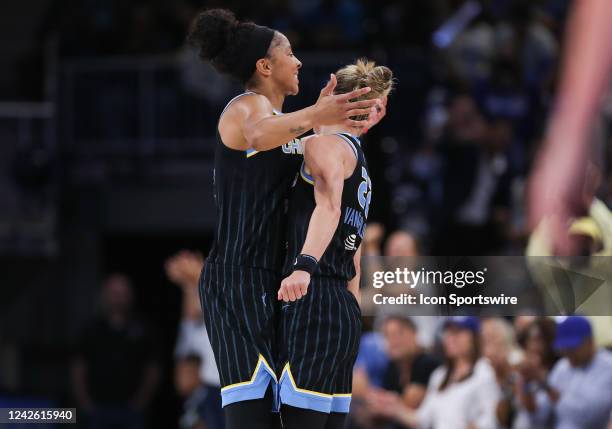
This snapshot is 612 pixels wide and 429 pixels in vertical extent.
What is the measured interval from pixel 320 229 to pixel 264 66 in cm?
79

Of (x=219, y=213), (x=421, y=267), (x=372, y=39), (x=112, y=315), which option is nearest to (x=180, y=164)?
(x=112, y=315)

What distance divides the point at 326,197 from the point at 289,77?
62 centimetres

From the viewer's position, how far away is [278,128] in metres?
4.79

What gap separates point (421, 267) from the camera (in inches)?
250

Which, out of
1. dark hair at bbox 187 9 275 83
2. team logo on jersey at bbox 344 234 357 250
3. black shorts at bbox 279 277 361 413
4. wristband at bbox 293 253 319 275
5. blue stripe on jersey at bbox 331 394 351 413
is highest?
dark hair at bbox 187 9 275 83

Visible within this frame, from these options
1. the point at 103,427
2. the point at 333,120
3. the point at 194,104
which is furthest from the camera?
the point at 194,104

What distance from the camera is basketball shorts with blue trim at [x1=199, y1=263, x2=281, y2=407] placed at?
496 centimetres

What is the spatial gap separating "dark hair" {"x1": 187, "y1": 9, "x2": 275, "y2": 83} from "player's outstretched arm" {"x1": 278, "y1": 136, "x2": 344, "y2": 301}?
1.51 feet

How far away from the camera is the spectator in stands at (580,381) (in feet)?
24.8

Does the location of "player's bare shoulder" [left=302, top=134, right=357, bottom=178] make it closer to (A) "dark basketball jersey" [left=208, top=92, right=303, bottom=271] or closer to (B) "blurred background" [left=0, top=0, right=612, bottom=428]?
(A) "dark basketball jersey" [left=208, top=92, right=303, bottom=271]

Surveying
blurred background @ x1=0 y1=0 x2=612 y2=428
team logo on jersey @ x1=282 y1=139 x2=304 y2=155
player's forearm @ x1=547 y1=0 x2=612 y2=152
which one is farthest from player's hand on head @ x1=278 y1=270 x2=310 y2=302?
player's forearm @ x1=547 y1=0 x2=612 y2=152

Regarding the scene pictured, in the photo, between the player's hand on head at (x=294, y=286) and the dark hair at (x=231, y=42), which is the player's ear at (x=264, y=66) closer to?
the dark hair at (x=231, y=42)

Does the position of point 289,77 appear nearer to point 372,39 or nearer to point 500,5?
point 372,39

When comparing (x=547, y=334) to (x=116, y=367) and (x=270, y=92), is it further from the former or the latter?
(x=116, y=367)
